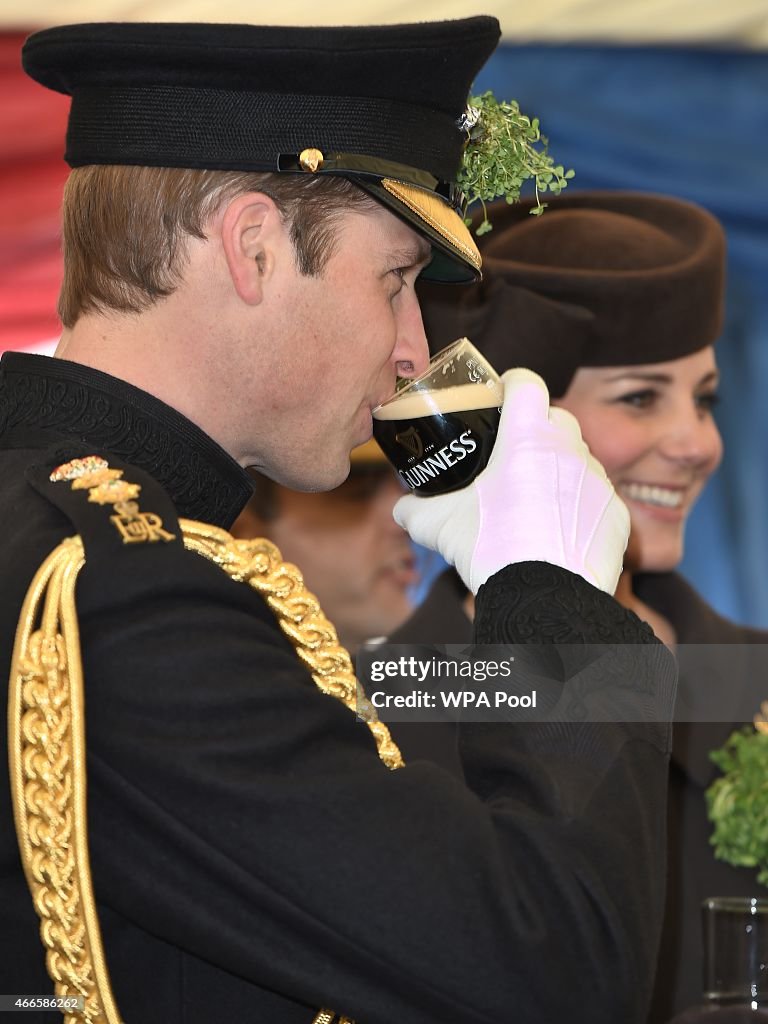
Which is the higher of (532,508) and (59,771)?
(532,508)

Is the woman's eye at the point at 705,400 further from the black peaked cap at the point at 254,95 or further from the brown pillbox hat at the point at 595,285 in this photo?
the black peaked cap at the point at 254,95

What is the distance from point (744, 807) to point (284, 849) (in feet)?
3.31

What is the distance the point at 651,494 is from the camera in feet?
6.91

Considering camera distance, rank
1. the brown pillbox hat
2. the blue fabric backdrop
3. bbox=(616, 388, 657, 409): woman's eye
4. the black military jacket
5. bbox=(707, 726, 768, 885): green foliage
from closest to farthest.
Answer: the black military jacket
bbox=(707, 726, 768, 885): green foliage
the brown pillbox hat
bbox=(616, 388, 657, 409): woman's eye
the blue fabric backdrop

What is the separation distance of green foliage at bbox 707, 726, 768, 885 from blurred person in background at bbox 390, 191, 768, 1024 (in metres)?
0.10

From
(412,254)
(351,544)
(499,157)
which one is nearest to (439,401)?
(412,254)

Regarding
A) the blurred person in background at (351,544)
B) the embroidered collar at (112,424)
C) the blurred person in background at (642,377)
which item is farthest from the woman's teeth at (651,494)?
the embroidered collar at (112,424)

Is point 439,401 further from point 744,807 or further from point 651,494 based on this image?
point 651,494

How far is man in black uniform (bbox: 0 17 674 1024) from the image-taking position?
0.83 m

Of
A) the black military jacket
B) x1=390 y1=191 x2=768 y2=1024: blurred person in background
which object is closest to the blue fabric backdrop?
x1=390 y1=191 x2=768 y2=1024: blurred person in background

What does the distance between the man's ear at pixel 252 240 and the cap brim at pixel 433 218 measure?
7 cm

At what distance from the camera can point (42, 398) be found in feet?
3.34

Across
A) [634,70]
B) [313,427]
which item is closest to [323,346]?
A: [313,427]

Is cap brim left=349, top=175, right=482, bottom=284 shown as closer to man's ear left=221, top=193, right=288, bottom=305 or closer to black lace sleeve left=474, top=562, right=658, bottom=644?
man's ear left=221, top=193, right=288, bottom=305
